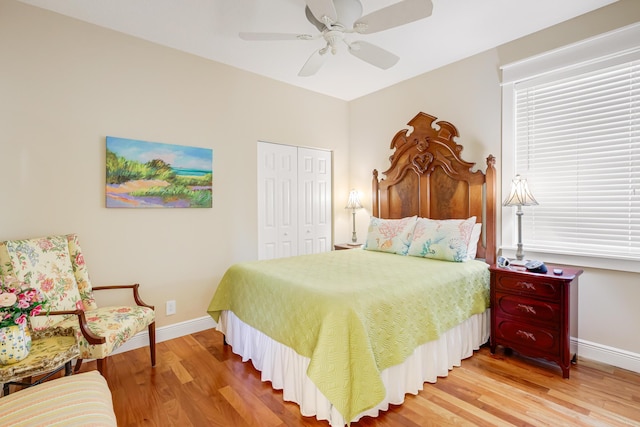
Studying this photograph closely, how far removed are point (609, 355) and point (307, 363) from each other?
7.95ft

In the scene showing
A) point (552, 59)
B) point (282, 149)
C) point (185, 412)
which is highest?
point (552, 59)

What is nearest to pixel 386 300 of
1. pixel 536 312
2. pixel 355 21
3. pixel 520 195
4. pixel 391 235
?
pixel 536 312

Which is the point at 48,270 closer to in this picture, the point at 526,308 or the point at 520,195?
the point at 526,308

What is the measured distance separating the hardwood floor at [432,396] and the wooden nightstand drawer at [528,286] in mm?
581

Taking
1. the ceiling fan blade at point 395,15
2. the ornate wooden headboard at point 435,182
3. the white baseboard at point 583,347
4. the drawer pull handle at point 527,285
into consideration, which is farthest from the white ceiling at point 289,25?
the white baseboard at point 583,347

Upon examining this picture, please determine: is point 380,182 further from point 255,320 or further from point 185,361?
point 185,361

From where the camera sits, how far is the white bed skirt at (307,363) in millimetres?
1881

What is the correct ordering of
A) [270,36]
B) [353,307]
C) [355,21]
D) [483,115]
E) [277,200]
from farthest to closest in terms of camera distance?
[277,200]
[483,115]
[270,36]
[355,21]
[353,307]

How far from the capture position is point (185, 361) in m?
2.62

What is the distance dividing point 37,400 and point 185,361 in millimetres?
1463

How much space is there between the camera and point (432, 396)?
2.08 m

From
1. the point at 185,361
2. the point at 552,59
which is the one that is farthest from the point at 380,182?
the point at 185,361

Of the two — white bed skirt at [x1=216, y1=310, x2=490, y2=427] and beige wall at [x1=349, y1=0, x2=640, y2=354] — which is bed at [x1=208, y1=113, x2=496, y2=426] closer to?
white bed skirt at [x1=216, y1=310, x2=490, y2=427]

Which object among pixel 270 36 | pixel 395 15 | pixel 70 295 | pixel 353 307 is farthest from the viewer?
pixel 70 295
